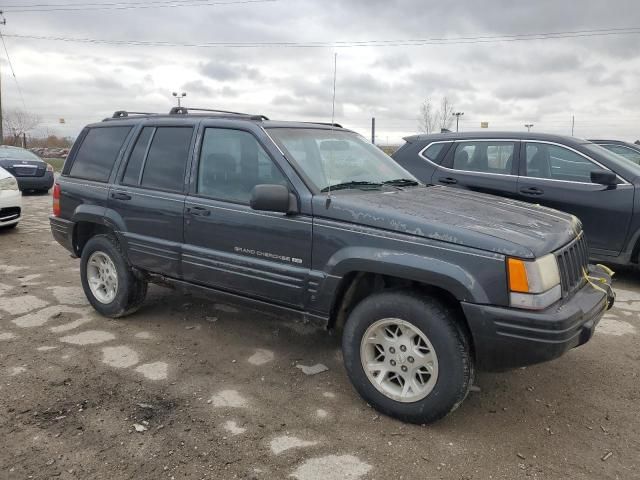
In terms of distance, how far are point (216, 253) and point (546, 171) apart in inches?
166

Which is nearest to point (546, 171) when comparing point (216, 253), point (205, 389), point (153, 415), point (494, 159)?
point (494, 159)

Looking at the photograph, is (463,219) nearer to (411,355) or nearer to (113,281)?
(411,355)

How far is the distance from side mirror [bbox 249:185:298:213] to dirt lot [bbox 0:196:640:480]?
1222 millimetres

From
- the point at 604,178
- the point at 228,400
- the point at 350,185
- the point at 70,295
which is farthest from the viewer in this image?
the point at 604,178

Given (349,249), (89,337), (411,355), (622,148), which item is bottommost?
(89,337)

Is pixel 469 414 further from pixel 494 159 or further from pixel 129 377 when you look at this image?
pixel 494 159

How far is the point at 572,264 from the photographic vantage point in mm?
3148

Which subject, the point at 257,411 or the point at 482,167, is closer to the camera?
the point at 257,411

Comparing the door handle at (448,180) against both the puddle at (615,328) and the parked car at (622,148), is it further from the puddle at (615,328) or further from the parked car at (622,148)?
the parked car at (622,148)

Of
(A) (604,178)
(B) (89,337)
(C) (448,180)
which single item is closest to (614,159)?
(A) (604,178)

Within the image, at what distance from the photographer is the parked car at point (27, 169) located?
13382 mm

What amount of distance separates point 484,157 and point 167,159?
402 centimetres

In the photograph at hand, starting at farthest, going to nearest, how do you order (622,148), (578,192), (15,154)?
(15,154) < (622,148) < (578,192)

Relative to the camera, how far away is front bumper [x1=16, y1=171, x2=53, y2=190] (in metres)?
13.6
